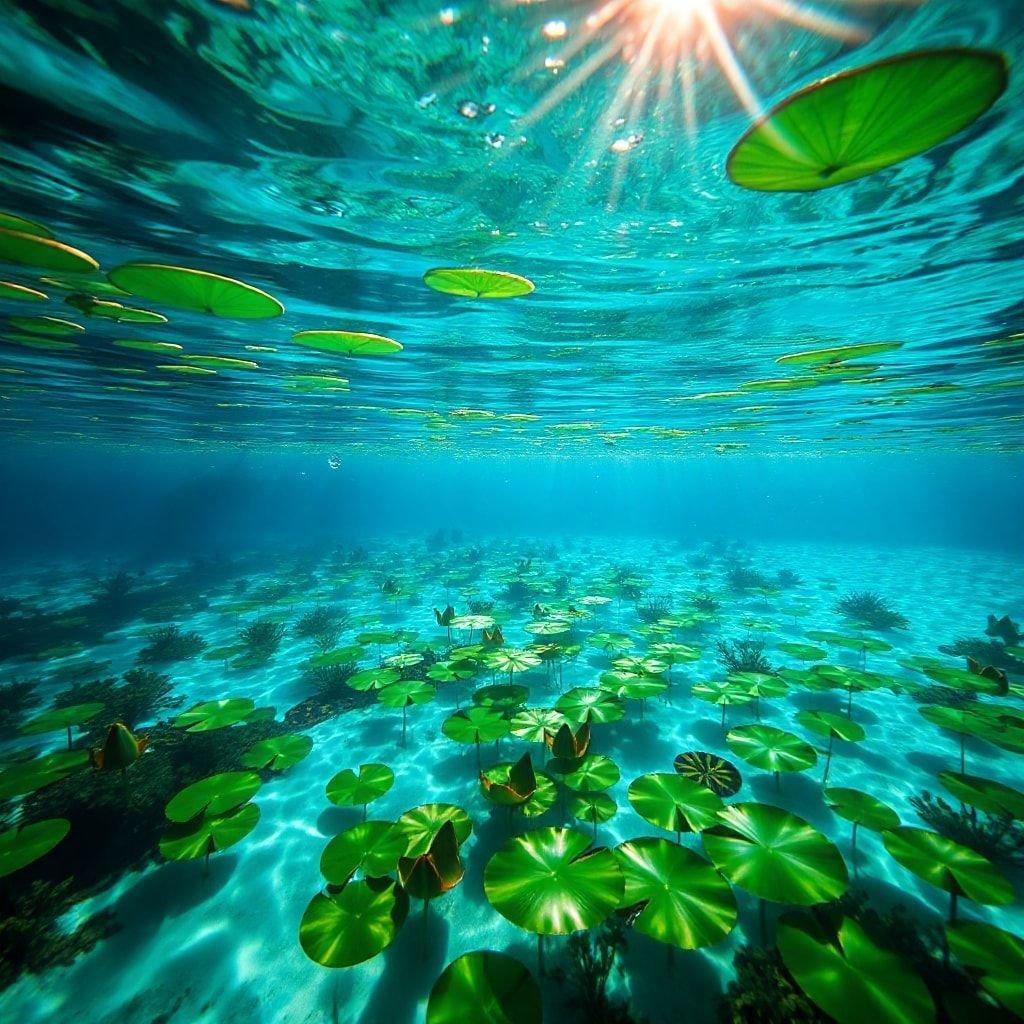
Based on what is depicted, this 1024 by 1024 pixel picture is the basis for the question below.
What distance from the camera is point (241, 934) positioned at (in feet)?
17.1

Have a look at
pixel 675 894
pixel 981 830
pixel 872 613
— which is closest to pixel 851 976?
pixel 675 894

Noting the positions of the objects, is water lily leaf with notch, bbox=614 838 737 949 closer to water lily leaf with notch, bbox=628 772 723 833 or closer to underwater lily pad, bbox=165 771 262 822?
water lily leaf with notch, bbox=628 772 723 833

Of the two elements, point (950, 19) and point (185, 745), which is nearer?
point (950, 19)

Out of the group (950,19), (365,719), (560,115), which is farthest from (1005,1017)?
(365,719)

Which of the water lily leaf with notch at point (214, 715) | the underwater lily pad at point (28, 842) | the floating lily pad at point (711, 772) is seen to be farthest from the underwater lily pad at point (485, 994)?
the water lily leaf with notch at point (214, 715)

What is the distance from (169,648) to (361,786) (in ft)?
44.2

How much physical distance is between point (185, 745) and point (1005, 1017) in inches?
478

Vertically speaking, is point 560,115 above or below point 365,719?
above

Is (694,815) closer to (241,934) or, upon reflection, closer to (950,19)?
(241,934)

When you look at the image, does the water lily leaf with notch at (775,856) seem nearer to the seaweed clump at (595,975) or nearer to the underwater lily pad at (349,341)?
the seaweed clump at (595,975)

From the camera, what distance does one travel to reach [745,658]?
512 inches

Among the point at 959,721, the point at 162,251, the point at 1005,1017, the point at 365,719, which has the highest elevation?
the point at 162,251

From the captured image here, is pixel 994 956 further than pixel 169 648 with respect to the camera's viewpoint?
No

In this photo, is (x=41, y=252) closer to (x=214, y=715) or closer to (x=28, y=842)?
(x=28, y=842)
